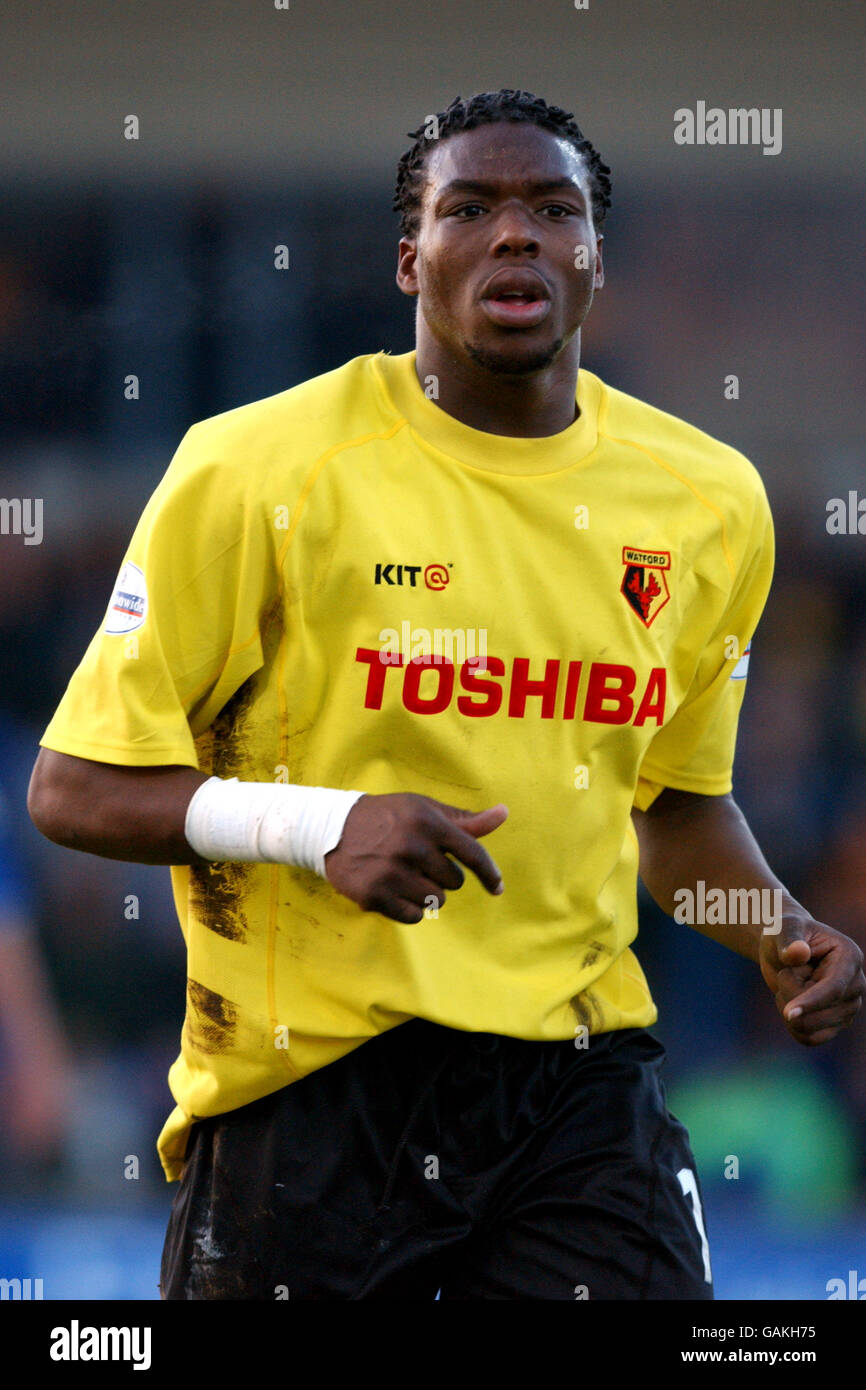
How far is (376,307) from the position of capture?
5.29 meters

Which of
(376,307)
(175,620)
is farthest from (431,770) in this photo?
(376,307)

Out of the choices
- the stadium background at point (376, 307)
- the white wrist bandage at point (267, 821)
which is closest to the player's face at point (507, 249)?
the white wrist bandage at point (267, 821)

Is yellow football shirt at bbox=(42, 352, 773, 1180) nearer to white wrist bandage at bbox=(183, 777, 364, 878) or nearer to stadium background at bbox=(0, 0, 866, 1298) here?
white wrist bandage at bbox=(183, 777, 364, 878)

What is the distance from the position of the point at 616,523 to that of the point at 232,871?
765mm

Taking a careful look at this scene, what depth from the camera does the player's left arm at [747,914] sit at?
2.42 meters

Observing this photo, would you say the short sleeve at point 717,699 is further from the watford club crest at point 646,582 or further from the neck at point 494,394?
the neck at point 494,394

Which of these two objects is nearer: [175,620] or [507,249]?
[175,620]

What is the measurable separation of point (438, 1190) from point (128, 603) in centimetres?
91

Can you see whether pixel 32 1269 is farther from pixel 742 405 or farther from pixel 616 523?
pixel 742 405

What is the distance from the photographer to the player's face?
93.9 inches

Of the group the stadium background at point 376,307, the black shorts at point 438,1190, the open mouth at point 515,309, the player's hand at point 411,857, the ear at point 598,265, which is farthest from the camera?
the stadium background at point 376,307

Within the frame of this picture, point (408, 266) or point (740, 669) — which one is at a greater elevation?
point (408, 266)

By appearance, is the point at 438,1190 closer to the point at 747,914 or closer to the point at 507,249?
the point at 747,914

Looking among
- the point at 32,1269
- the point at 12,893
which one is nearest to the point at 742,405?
the point at 12,893
